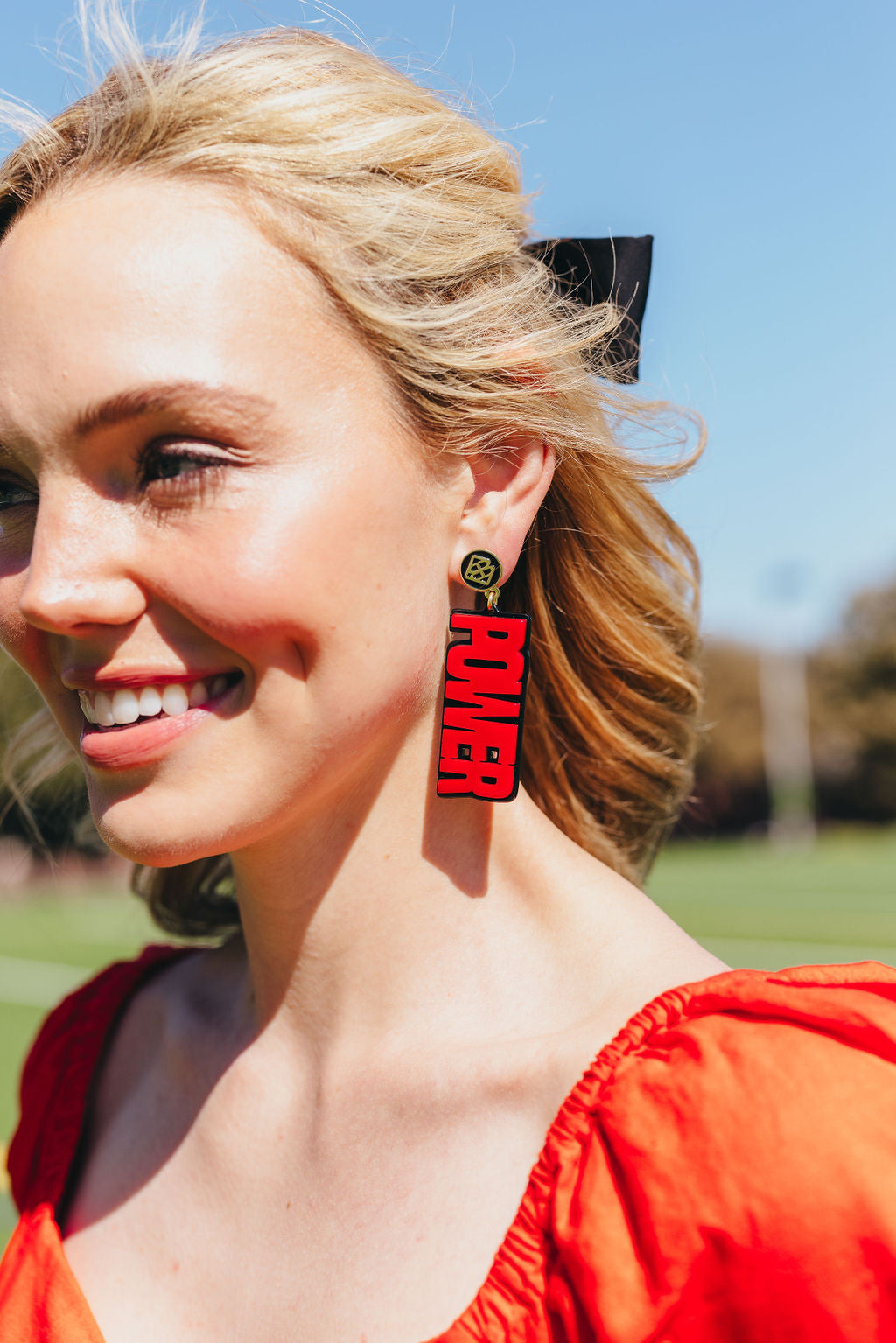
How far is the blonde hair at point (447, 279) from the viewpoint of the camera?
5.62 feet

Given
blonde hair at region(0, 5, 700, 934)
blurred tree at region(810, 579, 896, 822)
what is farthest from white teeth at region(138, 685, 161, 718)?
blurred tree at region(810, 579, 896, 822)

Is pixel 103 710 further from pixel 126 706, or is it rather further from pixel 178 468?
pixel 178 468

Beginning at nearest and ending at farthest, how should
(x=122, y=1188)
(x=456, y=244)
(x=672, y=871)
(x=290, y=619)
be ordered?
(x=290, y=619)
(x=456, y=244)
(x=122, y=1188)
(x=672, y=871)

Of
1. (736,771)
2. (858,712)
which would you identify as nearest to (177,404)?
(736,771)

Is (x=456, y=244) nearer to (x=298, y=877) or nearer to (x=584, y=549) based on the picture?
(x=584, y=549)

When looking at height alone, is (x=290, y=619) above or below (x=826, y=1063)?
above

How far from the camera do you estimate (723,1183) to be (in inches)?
53.8

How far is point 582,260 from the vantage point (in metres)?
2.19

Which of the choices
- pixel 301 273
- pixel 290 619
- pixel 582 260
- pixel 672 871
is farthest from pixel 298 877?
pixel 672 871

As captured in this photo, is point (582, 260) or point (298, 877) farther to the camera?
point (582, 260)

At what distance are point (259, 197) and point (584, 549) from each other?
0.82 m

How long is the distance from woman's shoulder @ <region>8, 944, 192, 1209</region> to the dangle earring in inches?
40.4

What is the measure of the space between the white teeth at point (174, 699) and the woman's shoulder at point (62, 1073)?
1011 millimetres

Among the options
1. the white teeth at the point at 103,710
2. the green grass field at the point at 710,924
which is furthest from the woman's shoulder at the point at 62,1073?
the white teeth at the point at 103,710
